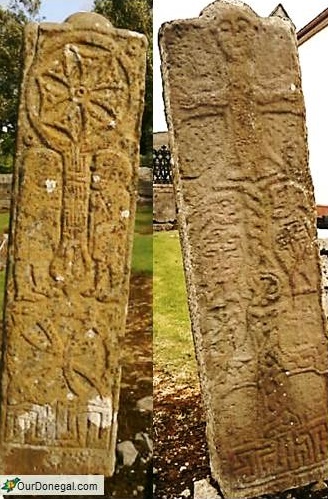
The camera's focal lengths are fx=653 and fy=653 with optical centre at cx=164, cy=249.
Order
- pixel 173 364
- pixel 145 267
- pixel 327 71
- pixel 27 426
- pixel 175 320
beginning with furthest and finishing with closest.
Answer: pixel 327 71
pixel 145 267
pixel 175 320
pixel 173 364
pixel 27 426

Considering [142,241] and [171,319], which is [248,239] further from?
[142,241]

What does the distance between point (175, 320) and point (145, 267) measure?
86 centimetres

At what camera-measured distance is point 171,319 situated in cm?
571

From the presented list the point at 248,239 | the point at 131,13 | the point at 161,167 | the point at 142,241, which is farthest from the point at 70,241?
the point at 161,167

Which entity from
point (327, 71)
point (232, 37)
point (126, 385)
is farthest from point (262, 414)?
point (327, 71)

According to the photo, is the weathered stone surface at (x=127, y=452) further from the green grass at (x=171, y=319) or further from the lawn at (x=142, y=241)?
the lawn at (x=142, y=241)

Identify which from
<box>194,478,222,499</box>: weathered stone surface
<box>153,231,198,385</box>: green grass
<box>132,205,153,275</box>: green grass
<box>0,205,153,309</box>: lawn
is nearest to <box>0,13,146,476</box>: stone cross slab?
<box>194,478,222,499</box>: weathered stone surface

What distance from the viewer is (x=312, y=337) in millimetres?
2998

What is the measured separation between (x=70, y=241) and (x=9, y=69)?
8204 mm

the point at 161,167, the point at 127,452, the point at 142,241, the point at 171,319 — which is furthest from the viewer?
the point at 161,167

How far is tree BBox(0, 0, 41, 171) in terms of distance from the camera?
8328 millimetres

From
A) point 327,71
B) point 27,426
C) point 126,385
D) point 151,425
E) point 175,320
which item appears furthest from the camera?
point 327,71

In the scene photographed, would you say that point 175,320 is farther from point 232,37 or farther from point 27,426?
point 232,37

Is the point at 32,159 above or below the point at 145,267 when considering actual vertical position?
below
